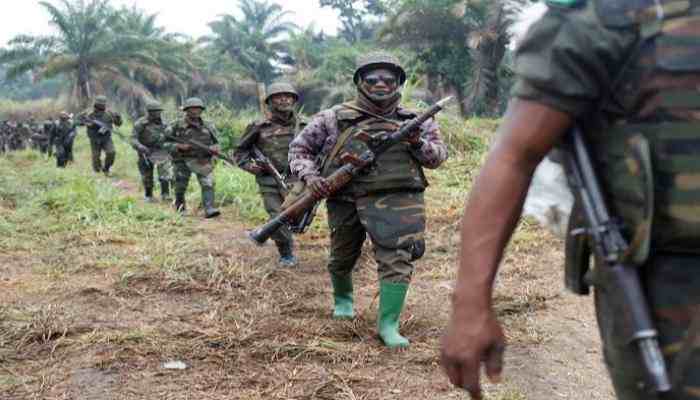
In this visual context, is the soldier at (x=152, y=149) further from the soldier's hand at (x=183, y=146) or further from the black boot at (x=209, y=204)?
the black boot at (x=209, y=204)

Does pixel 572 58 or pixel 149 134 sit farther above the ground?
pixel 572 58

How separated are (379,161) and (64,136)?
15.1 metres

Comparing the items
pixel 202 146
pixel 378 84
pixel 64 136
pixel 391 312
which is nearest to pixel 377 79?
pixel 378 84

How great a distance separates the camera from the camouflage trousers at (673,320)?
1.27m

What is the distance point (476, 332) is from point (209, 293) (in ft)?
14.6

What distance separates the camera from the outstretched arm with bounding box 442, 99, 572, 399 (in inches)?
51.8

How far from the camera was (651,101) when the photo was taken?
127 cm

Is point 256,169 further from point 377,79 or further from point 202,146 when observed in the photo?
point 202,146

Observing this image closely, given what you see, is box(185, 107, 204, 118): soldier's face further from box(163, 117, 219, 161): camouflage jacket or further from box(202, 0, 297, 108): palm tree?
box(202, 0, 297, 108): palm tree

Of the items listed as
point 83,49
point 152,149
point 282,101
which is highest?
point 83,49

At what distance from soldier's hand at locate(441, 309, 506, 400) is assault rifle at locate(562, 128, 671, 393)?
0.71 ft

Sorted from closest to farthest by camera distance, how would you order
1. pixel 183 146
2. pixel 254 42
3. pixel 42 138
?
pixel 183 146, pixel 42 138, pixel 254 42

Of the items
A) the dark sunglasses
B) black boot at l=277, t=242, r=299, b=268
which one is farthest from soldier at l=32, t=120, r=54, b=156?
the dark sunglasses

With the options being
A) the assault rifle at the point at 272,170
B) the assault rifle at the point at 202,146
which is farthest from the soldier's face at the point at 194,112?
the assault rifle at the point at 272,170
